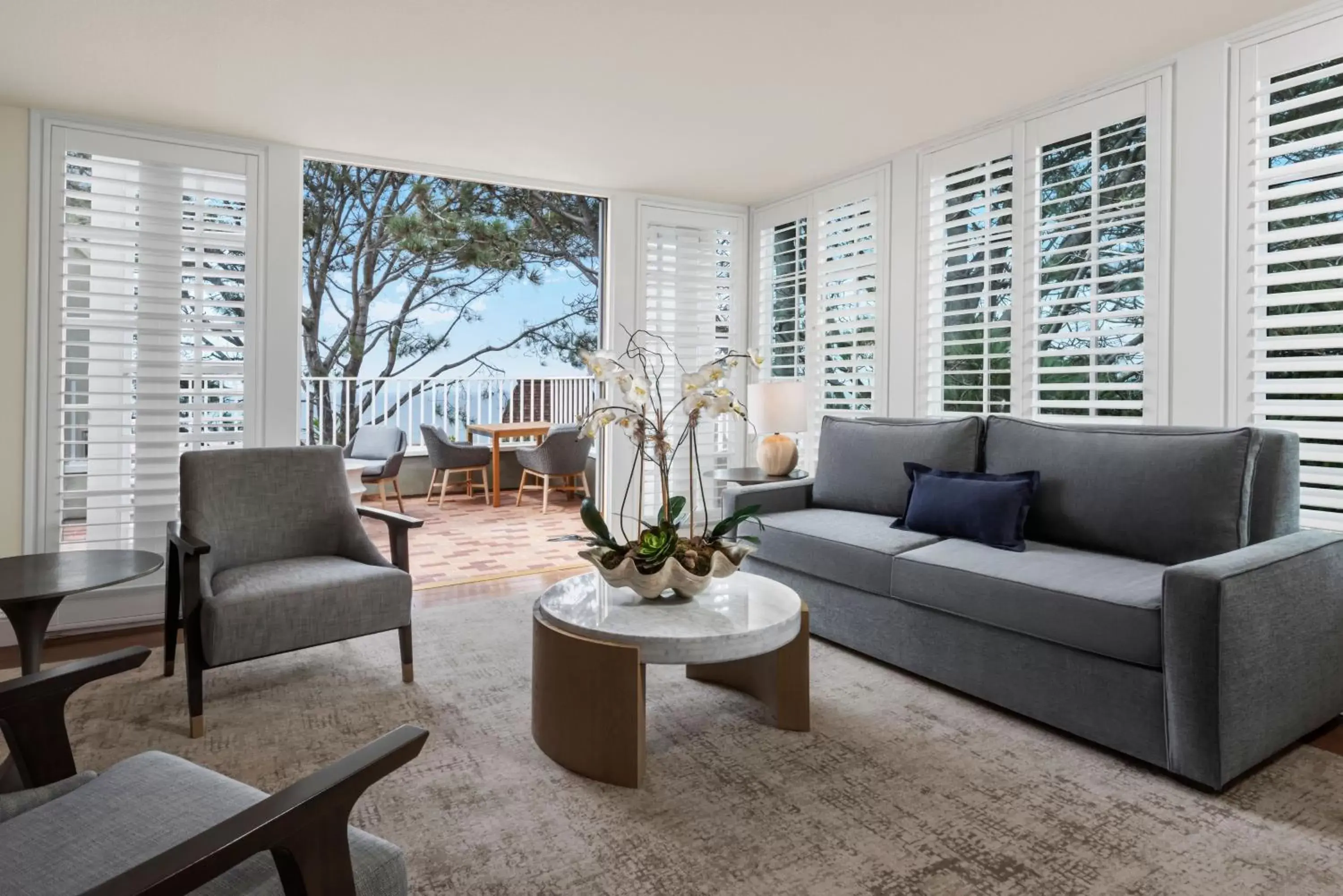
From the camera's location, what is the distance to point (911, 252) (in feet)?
14.1

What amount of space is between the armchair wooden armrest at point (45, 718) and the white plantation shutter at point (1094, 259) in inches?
140

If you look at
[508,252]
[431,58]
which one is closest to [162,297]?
[431,58]

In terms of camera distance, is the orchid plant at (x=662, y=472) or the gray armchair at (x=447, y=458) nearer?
the orchid plant at (x=662, y=472)

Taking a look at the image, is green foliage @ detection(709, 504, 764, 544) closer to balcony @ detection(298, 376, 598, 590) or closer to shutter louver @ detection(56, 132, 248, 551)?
balcony @ detection(298, 376, 598, 590)

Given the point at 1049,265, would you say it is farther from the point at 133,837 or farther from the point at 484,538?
the point at 484,538

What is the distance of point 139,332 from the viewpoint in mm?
3789

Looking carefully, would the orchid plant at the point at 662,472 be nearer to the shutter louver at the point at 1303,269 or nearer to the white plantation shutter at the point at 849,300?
the shutter louver at the point at 1303,269

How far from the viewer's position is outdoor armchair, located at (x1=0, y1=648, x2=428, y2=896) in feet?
3.05

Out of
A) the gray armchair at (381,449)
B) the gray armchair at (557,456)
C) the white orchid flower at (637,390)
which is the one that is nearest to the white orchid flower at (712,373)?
the white orchid flower at (637,390)

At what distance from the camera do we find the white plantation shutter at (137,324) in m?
3.65

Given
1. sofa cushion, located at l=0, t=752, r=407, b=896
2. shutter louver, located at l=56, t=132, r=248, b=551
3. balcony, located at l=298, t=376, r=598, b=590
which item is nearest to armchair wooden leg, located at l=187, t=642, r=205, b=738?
sofa cushion, located at l=0, t=752, r=407, b=896

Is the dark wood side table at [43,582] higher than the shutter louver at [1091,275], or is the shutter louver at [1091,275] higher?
the shutter louver at [1091,275]

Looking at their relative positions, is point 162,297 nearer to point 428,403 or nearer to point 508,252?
point 428,403

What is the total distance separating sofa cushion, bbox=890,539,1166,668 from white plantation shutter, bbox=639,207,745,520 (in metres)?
2.64
